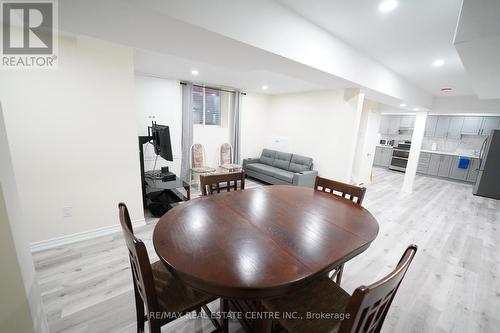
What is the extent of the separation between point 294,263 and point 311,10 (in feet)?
6.45

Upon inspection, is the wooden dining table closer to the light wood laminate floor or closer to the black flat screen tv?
the light wood laminate floor

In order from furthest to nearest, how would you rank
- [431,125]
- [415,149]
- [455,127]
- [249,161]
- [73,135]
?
[431,125] → [455,127] → [249,161] → [415,149] → [73,135]

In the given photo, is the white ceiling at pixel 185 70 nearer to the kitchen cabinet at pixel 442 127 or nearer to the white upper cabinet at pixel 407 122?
the white upper cabinet at pixel 407 122

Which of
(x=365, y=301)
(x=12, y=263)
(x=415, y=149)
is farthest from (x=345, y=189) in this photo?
(x=415, y=149)

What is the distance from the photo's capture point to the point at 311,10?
168cm

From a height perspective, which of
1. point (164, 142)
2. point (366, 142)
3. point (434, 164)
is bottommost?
point (434, 164)

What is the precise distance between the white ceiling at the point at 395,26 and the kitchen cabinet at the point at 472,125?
193 inches

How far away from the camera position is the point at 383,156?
25.1 ft

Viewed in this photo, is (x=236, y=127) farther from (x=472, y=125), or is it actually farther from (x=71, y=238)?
(x=472, y=125)

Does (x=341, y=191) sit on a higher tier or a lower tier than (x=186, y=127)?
lower

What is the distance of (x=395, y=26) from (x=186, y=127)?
3.80 metres

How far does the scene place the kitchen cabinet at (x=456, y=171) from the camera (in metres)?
6.08

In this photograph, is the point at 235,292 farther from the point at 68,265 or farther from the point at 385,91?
the point at 385,91

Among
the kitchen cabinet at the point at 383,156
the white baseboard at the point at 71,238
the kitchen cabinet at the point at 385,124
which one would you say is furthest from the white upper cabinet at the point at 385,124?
the white baseboard at the point at 71,238
